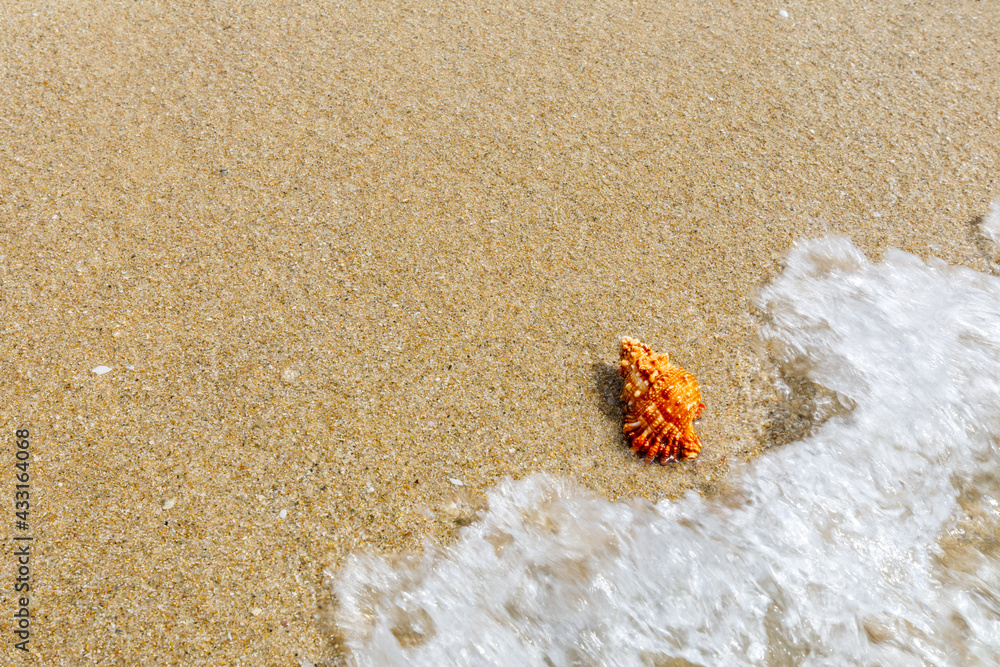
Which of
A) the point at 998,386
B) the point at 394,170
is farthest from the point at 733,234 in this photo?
the point at 394,170

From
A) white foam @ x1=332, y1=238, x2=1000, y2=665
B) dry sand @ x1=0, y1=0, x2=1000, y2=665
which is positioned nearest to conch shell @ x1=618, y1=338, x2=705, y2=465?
dry sand @ x1=0, y1=0, x2=1000, y2=665

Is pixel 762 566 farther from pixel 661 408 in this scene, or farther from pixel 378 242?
pixel 378 242

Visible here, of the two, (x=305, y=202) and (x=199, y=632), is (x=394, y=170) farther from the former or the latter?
(x=199, y=632)

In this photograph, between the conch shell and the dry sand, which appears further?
the conch shell

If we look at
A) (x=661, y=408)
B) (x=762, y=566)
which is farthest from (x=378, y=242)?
(x=762, y=566)

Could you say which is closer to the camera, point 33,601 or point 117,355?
point 33,601

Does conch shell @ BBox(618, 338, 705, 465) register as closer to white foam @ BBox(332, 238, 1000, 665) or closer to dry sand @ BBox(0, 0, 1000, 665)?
dry sand @ BBox(0, 0, 1000, 665)
